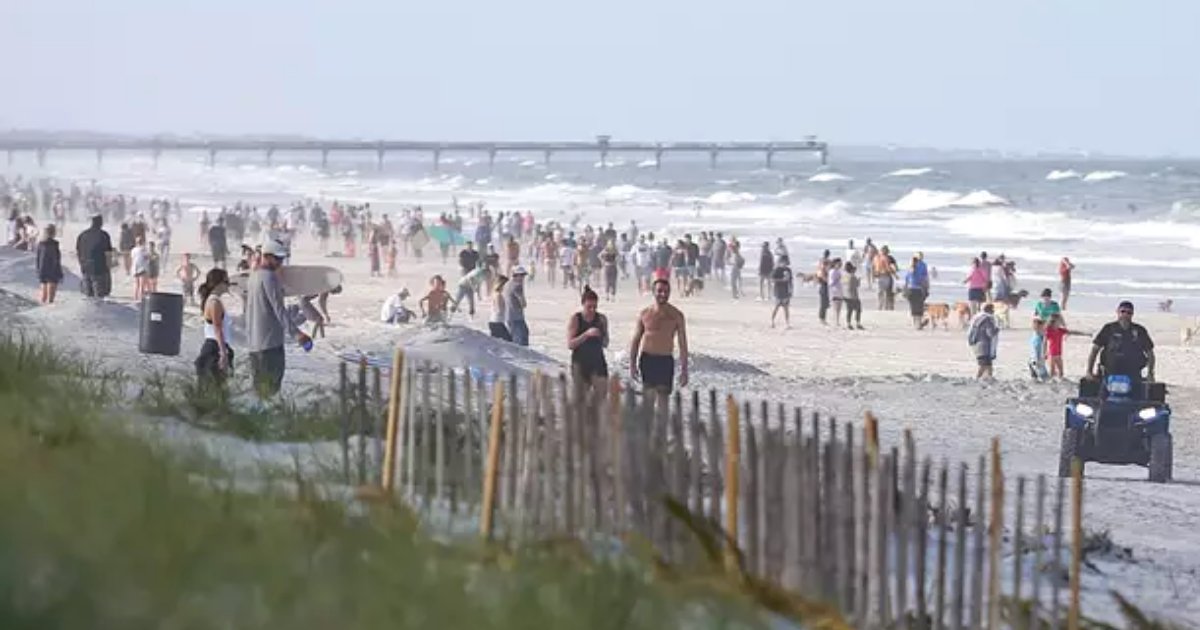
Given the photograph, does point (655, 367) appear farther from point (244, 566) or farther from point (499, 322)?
point (244, 566)

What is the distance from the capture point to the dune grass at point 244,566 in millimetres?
4363

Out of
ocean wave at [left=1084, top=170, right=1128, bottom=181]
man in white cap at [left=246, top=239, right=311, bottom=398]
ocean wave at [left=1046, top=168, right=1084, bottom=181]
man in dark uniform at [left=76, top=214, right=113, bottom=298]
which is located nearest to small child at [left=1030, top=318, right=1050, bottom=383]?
man in dark uniform at [left=76, top=214, right=113, bottom=298]

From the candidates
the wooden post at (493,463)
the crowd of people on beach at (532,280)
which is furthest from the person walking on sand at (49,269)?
the wooden post at (493,463)

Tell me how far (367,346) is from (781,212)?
61.5 metres

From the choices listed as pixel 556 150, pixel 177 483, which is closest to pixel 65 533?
pixel 177 483

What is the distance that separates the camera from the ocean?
5041 centimetres

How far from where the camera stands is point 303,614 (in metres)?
4.43

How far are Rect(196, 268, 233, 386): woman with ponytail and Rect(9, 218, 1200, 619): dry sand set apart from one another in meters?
0.75

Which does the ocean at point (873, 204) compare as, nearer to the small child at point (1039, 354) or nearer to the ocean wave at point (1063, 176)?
the ocean wave at point (1063, 176)

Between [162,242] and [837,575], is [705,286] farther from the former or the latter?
[837,575]

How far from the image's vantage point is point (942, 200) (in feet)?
269

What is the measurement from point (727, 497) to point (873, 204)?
78.2 m

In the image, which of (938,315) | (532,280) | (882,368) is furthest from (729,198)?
(882,368)

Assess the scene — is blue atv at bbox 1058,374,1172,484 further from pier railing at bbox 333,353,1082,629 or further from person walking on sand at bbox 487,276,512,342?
person walking on sand at bbox 487,276,512,342
